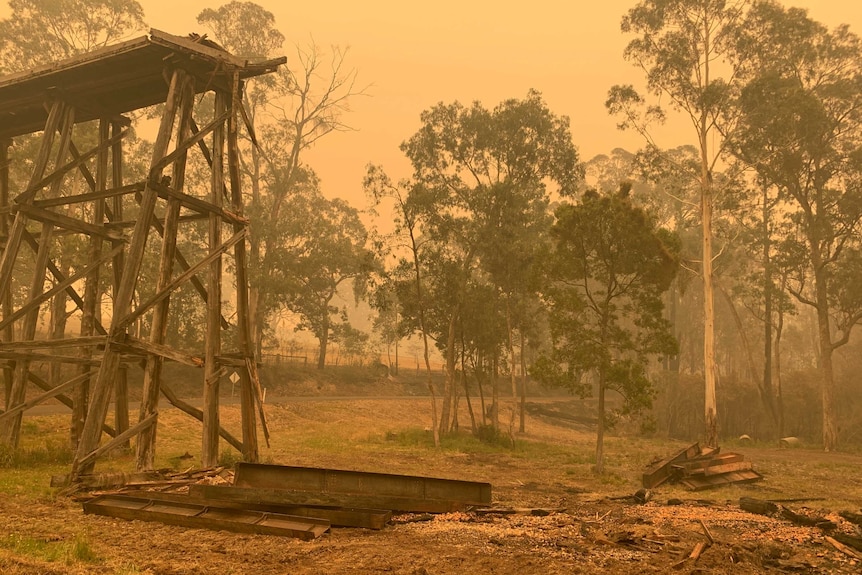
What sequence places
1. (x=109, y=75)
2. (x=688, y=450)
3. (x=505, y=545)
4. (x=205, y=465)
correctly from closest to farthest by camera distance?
(x=505, y=545)
(x=205, y=465)
(x=109, y=75)
(x=688, y=450)

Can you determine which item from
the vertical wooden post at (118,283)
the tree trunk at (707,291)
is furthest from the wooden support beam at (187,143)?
the tree trunk at (707,291)

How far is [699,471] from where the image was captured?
15.5m

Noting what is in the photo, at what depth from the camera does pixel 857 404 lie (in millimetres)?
33062

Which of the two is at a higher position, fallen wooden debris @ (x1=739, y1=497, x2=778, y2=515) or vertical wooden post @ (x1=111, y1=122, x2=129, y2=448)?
vertical wooden post @ (x1=111, y1=122, x2=129, y2=448)

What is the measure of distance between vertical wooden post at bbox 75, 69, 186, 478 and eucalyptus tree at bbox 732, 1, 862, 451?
26.3 metres

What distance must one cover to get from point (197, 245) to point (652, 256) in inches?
1122

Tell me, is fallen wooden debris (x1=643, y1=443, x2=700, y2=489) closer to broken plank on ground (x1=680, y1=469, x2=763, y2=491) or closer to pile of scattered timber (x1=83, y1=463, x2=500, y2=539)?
broken plank on ground (x1=680, y1=469, x2=763, y2=491)

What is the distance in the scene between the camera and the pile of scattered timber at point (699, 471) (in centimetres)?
1530

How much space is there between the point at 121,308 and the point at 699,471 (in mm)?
14620

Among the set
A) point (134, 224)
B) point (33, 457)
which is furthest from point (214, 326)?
point (33, 457)

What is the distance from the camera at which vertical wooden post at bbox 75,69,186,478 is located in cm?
1007

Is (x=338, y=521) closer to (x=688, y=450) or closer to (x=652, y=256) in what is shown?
(x=688, y=450)

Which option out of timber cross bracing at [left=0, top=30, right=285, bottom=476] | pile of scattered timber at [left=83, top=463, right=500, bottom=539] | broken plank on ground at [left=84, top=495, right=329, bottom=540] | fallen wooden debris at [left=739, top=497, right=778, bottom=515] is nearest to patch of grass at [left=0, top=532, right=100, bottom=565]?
broken plank on ground at [left=84, top=495, right=329, bottom=540]

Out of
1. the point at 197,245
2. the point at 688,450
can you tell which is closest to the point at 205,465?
the point at 688,450
